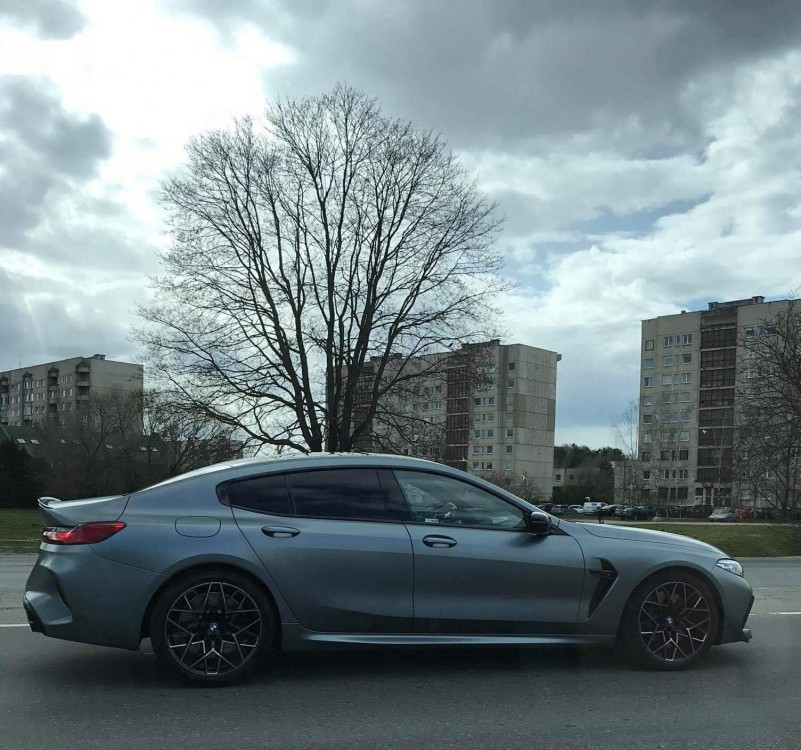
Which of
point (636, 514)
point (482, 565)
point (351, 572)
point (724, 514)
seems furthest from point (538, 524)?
point (724, 514)

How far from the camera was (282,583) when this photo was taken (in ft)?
19.1

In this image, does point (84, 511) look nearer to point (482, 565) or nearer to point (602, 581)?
point (482, 565)

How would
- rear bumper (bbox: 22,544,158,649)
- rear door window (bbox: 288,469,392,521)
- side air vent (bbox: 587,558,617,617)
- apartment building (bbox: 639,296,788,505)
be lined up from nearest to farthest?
Result: rear bumper (bbox: 22,544,158,649), rear door window (bbox: 288,469,392,521), side air vent (bbox: 587,558,617,617), apartment building (bbox: 639,296,788,505)

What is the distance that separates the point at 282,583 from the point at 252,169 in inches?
1077

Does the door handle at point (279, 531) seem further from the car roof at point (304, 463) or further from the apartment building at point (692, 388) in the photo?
the apartment building at point (692, 388)

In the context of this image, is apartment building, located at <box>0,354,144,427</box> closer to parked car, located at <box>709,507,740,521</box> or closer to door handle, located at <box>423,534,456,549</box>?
parked car, located at <box>709,507,740,521</box>

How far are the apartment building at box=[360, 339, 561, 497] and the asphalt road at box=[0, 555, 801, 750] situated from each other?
76.2 feet

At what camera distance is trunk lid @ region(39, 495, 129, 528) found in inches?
229

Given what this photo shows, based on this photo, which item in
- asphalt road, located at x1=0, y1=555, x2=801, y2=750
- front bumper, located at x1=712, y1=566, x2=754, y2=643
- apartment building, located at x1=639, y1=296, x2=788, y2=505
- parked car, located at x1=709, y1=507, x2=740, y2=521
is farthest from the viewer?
apartment building, located at x1=639, y1=296, x2=788, y2=505

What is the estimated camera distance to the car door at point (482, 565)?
6016mm

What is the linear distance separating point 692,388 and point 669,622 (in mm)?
122659

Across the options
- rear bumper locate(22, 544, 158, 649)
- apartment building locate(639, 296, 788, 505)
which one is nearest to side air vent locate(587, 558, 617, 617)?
rear bumper locate(22, 544, 158, 649)

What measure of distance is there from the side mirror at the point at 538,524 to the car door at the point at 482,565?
A: 0.05m

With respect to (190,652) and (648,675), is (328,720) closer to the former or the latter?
(190,652)
